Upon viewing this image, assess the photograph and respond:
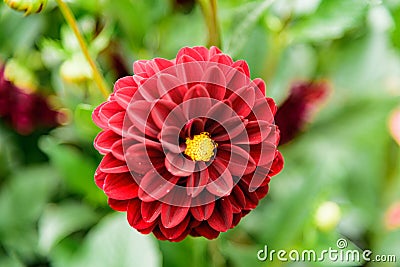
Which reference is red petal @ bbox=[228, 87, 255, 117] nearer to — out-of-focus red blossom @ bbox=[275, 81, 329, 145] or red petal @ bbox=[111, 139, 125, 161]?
red petal @ bbox=[111, 139, 125, 161]

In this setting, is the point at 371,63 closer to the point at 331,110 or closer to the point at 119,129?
the point at 331,110

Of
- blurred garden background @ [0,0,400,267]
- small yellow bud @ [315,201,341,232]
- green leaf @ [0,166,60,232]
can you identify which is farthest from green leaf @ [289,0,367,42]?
green leaf @ [0,166,60,232]

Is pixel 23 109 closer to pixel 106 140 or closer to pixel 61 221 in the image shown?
pixel 61 221

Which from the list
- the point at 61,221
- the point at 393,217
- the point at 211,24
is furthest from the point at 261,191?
the point at 393,217

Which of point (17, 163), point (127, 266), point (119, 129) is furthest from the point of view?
point (17, 163)

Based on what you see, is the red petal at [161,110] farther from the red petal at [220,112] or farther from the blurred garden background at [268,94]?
the blurred garden background at [268,94]

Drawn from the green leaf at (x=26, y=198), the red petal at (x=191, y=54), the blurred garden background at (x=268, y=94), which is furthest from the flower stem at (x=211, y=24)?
the green leaf at (x=26, y=198)

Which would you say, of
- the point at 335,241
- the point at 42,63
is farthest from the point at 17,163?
the point at 335,241
